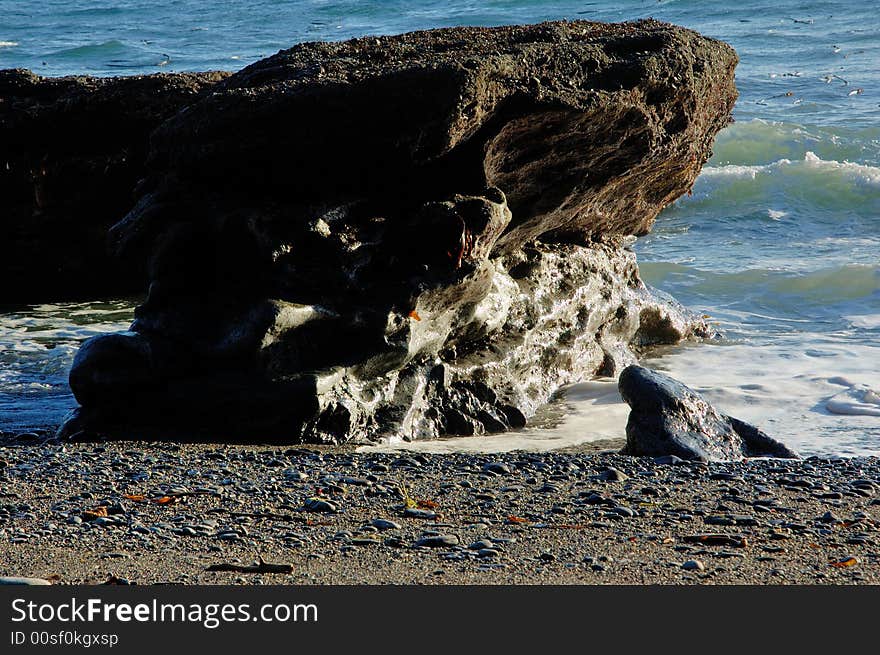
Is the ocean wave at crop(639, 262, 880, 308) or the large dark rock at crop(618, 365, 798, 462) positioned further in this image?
the ocean wave at crop(639, 262, 880, 308)

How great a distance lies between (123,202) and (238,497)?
5.54 m

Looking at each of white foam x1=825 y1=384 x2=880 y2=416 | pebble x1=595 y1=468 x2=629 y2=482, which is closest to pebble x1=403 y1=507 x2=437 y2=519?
pebble x1=595 y1=468 x2=629 y2=482

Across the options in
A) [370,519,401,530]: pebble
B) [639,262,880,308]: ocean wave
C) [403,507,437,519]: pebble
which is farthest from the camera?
[639,262,880,308]: ocean wave

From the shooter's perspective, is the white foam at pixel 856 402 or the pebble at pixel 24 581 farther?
the white foam at pixel 856 402

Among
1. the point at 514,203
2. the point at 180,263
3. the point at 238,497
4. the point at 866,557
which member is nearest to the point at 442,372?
the point at 514,203

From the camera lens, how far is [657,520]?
4055mm

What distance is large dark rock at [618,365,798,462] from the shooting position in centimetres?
537

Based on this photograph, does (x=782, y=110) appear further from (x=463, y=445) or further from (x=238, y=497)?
(x=238, y=497)

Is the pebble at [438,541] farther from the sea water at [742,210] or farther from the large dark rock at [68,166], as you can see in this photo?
the large dark rock at [68,166]

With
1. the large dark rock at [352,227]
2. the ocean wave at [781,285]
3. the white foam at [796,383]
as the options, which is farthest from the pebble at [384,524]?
the ocean wave at [781,285]

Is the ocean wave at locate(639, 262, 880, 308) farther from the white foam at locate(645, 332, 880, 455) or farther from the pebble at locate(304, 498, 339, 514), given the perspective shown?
the pebble at locate(304, 498, 339, 514)

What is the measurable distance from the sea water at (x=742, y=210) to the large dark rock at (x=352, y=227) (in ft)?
1.88

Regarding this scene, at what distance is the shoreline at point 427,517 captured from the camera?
3387mm

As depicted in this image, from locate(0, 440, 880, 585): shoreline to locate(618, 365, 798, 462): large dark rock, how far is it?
0.26 metres
